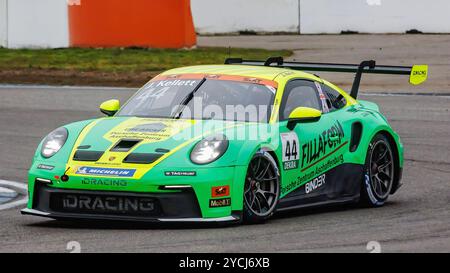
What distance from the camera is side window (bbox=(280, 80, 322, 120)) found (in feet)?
33.4

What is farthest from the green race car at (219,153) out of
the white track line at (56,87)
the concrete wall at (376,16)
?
the concrete wall at (376,16)

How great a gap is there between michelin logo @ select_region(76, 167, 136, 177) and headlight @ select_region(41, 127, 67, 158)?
18.3 inches

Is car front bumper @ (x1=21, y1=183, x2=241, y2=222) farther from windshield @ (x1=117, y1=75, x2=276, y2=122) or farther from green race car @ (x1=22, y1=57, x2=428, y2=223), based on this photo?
windshield @ (x1=117, y1=75, x2=276, y2=122)

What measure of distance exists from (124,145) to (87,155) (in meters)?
0.29

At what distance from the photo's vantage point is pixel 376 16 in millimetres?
37156

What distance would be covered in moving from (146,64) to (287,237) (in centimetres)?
1895

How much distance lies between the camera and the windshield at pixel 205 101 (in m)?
9.92

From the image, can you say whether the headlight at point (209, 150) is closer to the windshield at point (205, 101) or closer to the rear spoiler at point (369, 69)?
the windshield at point (205, 101)

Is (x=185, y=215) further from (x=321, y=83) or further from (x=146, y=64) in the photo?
(x=146, y=64)

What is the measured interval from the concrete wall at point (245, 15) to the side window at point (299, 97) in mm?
27668

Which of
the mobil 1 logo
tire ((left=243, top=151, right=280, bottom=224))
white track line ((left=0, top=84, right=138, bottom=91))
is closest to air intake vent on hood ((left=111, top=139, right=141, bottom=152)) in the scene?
tire ((left=243, top=151, right=280, bottom=224))

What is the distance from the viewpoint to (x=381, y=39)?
35.2 meters
